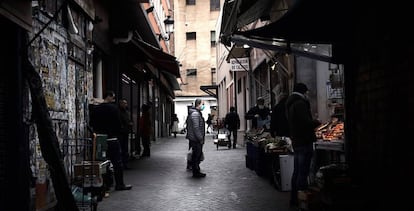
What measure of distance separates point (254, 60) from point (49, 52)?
1351 centimetres

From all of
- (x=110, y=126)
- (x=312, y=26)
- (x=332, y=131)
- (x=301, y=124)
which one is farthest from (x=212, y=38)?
(x=312, y=26)

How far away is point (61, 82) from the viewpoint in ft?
29.7

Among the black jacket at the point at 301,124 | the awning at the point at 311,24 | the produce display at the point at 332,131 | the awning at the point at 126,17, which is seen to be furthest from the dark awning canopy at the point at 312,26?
the awning at the point at 126,17

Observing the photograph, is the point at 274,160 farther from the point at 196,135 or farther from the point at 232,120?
the point at 232,120

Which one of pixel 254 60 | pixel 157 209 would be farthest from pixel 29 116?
pixel 254 60

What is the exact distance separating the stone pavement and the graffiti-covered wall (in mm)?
1119

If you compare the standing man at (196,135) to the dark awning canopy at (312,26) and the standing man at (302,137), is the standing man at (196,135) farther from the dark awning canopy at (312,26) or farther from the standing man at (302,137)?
the dark awning canopy at (312,26)

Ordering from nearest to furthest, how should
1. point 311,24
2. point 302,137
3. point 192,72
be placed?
point 311,24 < point 302,137 < point 192,72

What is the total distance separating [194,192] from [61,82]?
3260 mm

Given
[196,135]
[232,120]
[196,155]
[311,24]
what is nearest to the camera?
[311,24]

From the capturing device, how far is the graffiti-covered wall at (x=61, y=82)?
7.82 metres

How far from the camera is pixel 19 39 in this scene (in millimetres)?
7109

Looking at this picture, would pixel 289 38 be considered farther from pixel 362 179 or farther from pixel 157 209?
pixel 157 209

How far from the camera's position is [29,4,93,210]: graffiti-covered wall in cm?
782
